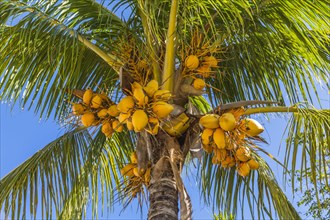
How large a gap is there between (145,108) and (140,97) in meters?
0.08

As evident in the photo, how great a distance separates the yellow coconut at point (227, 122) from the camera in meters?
3.63

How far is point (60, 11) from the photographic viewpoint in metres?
4.66

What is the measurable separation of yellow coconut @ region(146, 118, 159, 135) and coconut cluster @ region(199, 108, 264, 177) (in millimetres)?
300

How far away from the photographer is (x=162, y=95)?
3682 mm

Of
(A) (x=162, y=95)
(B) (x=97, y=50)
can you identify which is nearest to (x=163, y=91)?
(A) (x=162, y=95)

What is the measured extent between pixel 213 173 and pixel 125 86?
1576mm

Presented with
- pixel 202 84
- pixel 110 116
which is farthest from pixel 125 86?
pixel 202 84

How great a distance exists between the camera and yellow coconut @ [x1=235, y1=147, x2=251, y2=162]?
12.8 ft

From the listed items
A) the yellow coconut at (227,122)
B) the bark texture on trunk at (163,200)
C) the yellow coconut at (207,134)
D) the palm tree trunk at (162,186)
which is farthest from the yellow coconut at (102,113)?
the yellow coconut at (227,122)

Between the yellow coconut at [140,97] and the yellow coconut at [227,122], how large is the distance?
1.68ft

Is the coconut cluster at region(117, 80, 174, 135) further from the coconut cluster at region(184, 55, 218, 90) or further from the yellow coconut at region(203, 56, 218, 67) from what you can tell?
the yellow coconut at region(203, 56, 218, 67)

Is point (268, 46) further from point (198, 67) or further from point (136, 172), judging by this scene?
point (136, 172)

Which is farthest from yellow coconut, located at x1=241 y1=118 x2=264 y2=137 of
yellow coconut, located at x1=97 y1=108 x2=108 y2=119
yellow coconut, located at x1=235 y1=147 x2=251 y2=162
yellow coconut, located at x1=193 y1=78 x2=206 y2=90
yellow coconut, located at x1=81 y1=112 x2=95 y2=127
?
yellow coconut, located at x1=81 y1=112 x2=95 y2=127

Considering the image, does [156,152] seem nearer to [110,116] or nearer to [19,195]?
[110,116]
